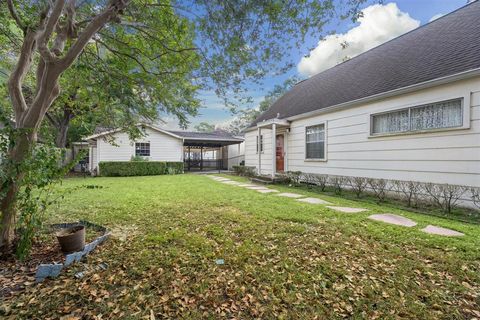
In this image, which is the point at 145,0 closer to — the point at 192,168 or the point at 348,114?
the point at 348,114

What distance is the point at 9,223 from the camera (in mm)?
2762

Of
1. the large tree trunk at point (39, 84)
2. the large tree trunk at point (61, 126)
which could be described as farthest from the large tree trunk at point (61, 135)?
the large tree trunk at point (39, 84)

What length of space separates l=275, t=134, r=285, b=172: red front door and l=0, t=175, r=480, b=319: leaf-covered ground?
6.45 m

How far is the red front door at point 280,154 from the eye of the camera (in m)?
10.6

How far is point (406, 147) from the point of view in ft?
19.1

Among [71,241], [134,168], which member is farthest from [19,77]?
[134,168]

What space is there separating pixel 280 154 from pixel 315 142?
226 centimetres

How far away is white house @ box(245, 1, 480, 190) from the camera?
15.9 feet

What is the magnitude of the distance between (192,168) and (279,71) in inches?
709

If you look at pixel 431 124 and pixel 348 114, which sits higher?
pixel 348 114

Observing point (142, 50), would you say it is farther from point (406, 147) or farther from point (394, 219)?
point (406, 147)

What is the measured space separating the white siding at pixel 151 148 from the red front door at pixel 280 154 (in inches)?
Answer: 345

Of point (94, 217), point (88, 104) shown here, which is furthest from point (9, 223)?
point (88, 104)

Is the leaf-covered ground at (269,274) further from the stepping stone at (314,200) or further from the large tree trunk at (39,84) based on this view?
the stepping stone at (314,200)
